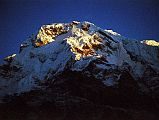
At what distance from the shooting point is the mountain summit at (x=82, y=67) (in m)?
23.0

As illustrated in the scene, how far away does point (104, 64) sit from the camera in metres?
24.5

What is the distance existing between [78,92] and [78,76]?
1.36 m

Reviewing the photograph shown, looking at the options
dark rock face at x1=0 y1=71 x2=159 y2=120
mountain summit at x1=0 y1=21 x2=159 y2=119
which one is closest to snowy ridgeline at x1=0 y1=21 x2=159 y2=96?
mountain summit at x1=0 y1=21 x2=159 y2=119

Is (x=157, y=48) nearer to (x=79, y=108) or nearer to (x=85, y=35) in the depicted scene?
(x=85, y=35)

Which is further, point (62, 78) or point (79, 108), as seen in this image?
point (62, 78)

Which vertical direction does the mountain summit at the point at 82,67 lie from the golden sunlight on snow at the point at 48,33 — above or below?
below

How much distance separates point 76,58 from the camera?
24938 millimetres

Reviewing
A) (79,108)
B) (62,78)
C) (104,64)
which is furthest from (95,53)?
(79,108)

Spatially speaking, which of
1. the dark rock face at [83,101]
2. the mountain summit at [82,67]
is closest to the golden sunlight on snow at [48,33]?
the mountain summit at [82,67]

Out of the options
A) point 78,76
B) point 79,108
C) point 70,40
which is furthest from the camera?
point 70,40

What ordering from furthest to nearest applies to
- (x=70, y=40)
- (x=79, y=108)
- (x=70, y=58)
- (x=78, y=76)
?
1. (x=70, y=40)
2. (x=70, y=58)
3. (x=78, y=76)
4. (x=79, y=108)

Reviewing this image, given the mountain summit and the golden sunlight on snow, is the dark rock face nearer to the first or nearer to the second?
the mountain summit

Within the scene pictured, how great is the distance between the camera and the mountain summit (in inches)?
907

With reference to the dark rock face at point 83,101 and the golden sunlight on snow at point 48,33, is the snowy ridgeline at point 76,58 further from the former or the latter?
the dark rock face at point 83,101
